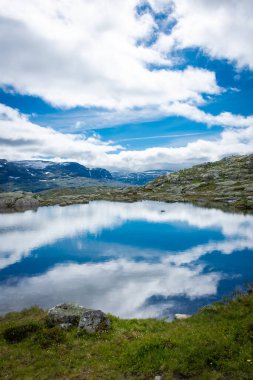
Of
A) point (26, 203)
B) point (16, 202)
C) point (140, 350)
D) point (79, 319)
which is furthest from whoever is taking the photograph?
point (26, 203)

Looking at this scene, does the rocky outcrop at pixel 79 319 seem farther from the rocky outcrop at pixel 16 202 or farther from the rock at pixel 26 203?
the rock at pixel 26 203

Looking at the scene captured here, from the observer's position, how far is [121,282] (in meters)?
44.8

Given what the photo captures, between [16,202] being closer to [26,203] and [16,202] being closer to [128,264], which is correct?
[26,203]

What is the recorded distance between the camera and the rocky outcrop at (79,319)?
24.2 metres

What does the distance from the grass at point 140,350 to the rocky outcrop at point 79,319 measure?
0.70 meters

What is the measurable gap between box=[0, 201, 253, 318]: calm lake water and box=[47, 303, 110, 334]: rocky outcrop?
7868 mm

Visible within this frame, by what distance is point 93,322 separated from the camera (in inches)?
963

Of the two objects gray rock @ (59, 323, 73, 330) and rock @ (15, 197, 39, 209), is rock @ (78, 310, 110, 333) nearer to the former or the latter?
gray rock @ (59, 323, 73, 330)

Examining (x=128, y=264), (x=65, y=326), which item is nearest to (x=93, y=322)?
(x=65, y=326)

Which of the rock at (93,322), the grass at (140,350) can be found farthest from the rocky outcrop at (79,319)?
the grass at (140,350)

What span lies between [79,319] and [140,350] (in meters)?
7.38

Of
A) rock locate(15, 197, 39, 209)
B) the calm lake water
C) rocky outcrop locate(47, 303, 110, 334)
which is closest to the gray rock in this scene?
rocky outcrop locate(47, 303, 110, 334)

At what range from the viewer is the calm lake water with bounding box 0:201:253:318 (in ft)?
123

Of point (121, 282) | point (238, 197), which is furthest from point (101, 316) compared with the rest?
point (238, 197)
